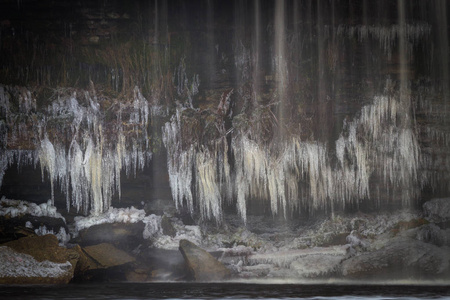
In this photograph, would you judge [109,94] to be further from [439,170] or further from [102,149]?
[439,170]

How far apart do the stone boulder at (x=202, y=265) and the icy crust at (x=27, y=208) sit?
394 centimetres

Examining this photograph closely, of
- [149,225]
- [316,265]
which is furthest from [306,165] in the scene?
[149,225]

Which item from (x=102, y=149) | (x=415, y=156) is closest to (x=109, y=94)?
(x=102, y=149)

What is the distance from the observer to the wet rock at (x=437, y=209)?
606 inches

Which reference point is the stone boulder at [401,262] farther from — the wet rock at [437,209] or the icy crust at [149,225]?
the icy crust at [149,225]

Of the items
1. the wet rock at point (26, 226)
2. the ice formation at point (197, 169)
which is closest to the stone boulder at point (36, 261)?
the wet rock at point (26, 226)

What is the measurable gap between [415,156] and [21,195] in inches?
457

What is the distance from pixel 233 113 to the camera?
15.6m

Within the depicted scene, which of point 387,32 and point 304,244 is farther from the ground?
point 387,32

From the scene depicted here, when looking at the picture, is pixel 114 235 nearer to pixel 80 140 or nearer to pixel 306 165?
pixel 80 140

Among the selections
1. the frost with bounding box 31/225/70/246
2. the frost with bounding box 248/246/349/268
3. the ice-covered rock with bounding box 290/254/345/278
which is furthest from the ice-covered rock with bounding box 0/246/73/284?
the ice-covered rock with bounding box 290/254/345/278

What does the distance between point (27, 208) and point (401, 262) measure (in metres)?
10.7

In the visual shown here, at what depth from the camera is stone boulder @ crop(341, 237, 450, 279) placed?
14.5 m

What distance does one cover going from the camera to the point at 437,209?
50.9ft
